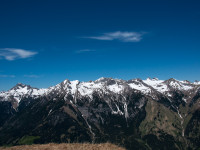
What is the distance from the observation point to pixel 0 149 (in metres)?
22.6

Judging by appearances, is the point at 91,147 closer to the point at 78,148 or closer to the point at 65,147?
Answer: the point at 78,148

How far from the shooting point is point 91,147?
2145 centimetres

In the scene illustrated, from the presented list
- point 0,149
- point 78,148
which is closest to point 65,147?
point 78,148

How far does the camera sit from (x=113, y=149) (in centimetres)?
2103

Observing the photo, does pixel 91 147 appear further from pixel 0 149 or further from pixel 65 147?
pixel 0 149

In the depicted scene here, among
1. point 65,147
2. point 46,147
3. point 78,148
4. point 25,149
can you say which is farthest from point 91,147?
point 25,149

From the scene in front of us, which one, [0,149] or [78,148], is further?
[0,149]

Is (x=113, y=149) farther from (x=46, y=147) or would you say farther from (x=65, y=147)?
(x=46, y=147)

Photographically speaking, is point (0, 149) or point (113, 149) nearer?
point (113, 149)

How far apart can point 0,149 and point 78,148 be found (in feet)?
33.6

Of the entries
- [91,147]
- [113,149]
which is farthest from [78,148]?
[113,149]

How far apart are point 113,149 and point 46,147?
8251 millimetres

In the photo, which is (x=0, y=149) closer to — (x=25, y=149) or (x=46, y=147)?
(x=25, y=149)

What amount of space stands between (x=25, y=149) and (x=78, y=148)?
6.46 meters
